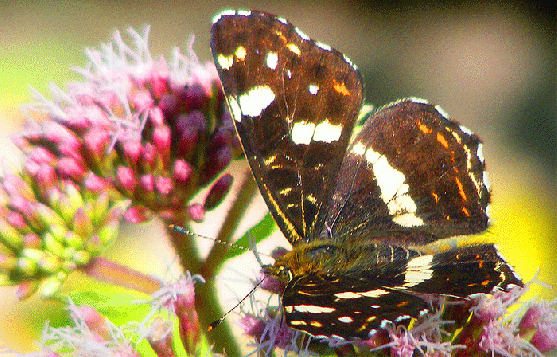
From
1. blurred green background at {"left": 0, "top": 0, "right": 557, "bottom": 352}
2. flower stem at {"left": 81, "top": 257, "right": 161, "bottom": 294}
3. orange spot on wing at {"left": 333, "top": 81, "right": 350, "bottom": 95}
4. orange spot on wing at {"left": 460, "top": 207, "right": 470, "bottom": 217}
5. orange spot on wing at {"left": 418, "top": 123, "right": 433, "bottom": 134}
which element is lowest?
flower stem at {"left": 81, "top": 257, "right": 161, "bottom": 294}

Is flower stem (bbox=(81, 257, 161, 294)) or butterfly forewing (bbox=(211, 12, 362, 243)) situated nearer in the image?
butterfly forewing (bbox=(211, 12, 362, 243))

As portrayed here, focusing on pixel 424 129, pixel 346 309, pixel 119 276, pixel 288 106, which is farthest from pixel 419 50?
pixel 346 309

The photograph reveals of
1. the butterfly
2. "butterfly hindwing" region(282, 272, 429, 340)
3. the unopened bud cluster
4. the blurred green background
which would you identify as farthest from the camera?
the blurred green background

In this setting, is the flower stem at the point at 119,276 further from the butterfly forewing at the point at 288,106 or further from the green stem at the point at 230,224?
the butterfly forewing at the point at 288,106

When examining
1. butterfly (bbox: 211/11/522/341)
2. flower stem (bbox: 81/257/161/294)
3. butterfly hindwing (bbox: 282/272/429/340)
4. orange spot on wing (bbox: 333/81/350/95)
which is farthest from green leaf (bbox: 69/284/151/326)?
orange spot on wing (bbox: 333/81/350/95)

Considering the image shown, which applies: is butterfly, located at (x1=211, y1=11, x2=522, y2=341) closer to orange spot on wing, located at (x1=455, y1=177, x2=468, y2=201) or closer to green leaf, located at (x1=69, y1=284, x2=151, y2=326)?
orange spot on wing, located at (x1=455, y1=177, x2=468, y2=201)
